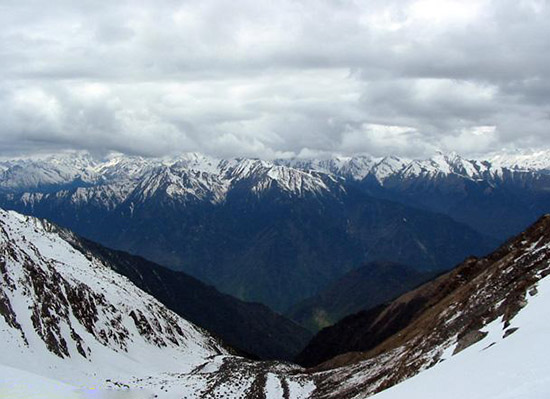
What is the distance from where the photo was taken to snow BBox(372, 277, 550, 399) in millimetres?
17705

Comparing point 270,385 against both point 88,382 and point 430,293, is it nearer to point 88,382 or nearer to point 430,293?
point 88,382

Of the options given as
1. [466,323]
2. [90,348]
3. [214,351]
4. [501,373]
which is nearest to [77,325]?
[90,348]

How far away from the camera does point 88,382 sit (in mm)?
63125

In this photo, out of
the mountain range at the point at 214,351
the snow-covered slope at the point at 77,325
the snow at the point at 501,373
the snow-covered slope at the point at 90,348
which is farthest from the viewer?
the snow-covered slope at the point at 77,325

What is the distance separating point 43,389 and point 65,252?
137 meters

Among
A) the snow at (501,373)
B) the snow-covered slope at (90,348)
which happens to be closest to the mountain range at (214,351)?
the snow at (501,373)

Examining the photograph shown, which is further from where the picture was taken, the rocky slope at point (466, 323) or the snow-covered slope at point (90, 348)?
the snow-covered slope at point (90, 348)

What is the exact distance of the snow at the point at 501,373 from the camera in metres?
17.7

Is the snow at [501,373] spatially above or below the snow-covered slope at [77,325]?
below

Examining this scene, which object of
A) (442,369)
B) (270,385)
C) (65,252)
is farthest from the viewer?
(65,252)

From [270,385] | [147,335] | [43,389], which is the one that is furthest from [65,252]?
[43,389]

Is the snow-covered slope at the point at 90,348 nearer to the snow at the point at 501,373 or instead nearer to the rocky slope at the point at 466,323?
the rocky slope at the point at 466,323

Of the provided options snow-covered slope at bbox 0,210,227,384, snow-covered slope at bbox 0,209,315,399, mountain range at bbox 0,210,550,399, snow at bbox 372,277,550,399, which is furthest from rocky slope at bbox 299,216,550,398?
snow-covered slope at bbox 0,210,227,384

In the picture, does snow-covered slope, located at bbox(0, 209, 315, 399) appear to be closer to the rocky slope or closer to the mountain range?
the mountain range
